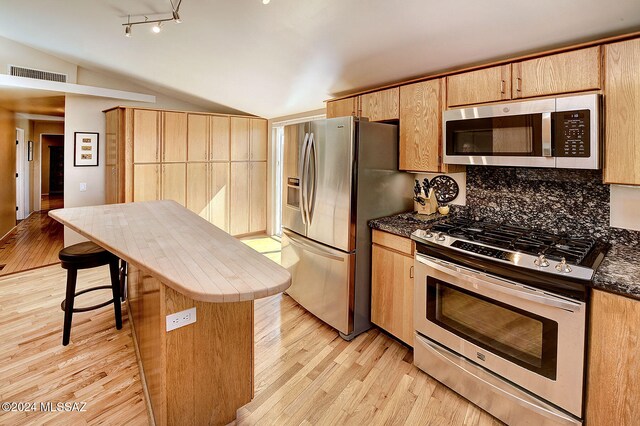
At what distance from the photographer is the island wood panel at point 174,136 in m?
4.61

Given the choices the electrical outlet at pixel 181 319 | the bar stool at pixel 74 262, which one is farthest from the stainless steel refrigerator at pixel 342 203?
the bar stool at pixel 74 262

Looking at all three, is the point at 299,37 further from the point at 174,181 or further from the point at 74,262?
the point at 174,181

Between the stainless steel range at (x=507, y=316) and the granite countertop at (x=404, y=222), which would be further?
the granite countertop at (x=404, y=222)

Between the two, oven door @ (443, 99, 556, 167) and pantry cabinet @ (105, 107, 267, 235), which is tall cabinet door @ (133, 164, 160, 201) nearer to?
pantry cabinet @ (105, 107, 267, 235)

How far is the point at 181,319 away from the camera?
4.72ft

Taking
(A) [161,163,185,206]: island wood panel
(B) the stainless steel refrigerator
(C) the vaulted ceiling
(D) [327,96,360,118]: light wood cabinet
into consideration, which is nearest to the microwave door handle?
(C) the vaulted ceiling

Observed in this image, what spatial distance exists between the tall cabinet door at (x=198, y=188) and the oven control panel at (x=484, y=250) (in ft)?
13.7

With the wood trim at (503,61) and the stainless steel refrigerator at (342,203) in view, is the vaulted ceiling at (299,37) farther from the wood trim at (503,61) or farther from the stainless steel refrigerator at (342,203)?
the stainless steel refrigerator at (342,203)

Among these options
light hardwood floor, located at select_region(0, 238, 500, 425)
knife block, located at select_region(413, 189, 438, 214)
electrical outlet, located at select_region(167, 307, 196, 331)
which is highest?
knife block, located at select_region(413, 189, 438, 214)

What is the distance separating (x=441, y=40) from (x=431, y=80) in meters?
0.30

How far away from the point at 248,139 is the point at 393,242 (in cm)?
386

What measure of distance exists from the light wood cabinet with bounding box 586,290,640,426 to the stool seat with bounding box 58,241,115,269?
304 centimetres

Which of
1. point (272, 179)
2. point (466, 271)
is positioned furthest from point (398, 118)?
point (272, 179)

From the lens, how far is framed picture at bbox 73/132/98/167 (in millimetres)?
4625
